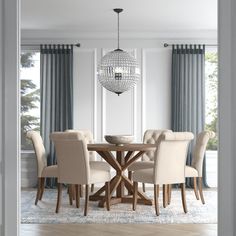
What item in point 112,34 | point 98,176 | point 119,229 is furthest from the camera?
point 112,34

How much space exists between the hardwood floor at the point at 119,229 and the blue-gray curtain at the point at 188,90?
10.2 feet

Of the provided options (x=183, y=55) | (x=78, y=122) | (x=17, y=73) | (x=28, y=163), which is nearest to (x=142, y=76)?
(x=183, y=55)

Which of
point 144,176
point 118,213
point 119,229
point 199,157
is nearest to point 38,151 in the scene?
point 118,213

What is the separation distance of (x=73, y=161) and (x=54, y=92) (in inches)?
108

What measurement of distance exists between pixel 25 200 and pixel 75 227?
1.91m

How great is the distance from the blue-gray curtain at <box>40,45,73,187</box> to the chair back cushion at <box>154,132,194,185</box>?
2.87 meters

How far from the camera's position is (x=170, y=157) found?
5195 millimetres

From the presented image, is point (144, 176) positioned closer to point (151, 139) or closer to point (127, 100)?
point (151, 139)

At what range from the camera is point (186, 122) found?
25.0 feet

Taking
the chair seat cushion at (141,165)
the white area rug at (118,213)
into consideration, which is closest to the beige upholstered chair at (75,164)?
the white area rug at (118,213)
